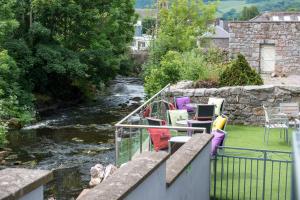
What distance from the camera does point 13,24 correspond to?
927 inches

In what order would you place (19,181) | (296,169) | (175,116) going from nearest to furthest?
(296,169) → (19,181) → (175,116)

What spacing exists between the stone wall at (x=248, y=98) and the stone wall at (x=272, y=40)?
28.2 feet

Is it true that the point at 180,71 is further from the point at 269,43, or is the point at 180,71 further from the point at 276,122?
the point at 276,122

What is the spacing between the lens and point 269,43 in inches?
918

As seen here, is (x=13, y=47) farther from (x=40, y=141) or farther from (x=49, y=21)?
(x=40, y=141)

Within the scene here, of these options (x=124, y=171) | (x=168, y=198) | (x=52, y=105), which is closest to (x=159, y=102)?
(x=168, y=198)

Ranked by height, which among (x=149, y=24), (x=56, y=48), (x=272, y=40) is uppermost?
(x=149, y=24)

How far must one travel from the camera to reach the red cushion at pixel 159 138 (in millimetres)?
9469

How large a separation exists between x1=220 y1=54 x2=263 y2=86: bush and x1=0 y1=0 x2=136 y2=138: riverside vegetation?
1014cm

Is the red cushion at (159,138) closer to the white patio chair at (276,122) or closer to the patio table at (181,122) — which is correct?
the patio table at (181,122)

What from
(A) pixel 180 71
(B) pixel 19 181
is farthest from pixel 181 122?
(B) pixel 19 181

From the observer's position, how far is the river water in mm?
14836

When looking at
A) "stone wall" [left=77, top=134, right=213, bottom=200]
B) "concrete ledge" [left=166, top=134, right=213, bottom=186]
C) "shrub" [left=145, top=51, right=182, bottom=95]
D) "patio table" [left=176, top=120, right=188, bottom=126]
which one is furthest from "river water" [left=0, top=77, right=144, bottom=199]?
"concrete ledge" [left=166, top=134, right=213, bottom=186]

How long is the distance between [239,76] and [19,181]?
1380cm
